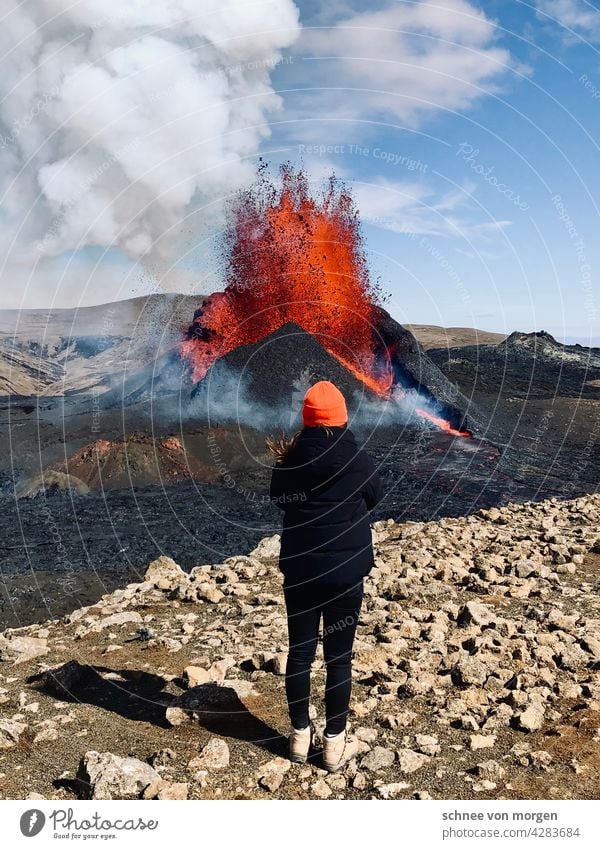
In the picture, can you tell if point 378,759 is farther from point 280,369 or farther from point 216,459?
point 280,369

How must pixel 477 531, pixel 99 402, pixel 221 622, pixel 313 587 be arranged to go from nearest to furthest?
Answer: pixel 313 587 < pixel 221 622 < pixel 477 531 < pixel 99 402

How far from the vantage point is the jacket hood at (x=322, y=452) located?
5.30m

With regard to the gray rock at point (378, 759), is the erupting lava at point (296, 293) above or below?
above

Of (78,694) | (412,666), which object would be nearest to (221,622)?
(78,694)

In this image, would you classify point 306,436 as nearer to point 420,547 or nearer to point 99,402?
point 420,547

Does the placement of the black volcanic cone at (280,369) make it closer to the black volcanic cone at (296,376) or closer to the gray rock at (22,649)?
the black volcanic cone at (296,376)

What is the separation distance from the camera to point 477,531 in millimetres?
13703

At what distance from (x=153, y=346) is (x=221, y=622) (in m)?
71.9

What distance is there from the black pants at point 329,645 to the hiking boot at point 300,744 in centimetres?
25
